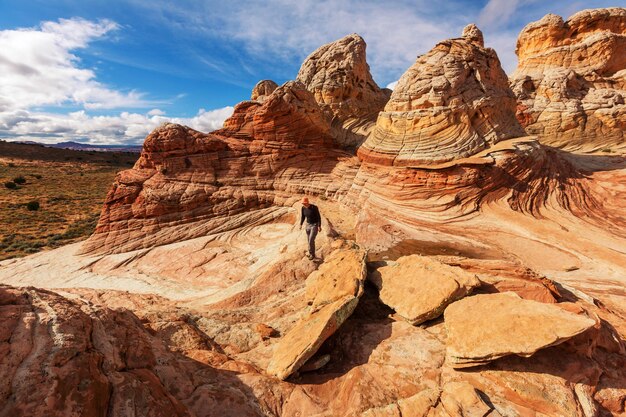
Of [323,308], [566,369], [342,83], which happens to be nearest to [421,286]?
[323,308]

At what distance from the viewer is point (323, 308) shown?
21.2 feet

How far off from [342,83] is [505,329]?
858 inches

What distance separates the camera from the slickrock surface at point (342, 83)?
22.8 m

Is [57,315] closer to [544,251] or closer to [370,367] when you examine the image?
[370,367]

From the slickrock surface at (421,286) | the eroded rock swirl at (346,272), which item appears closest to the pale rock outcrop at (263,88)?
the eroded rock swirl at (346,272)

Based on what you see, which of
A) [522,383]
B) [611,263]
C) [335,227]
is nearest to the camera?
[522,383]

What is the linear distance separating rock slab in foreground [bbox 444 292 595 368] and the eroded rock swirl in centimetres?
3

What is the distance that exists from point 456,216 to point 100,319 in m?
13.1

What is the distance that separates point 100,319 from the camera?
180 inches

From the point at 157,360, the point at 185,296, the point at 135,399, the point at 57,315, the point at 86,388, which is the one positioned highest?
the point at 57,315

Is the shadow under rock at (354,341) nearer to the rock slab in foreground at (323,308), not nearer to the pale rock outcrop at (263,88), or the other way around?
the rock slab in foreground at (323,308)

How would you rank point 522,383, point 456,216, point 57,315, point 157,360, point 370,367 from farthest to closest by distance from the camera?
point 456,216, point 370,367, point 157,360, point 522,383, point 57,315

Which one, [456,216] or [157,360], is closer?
[157,360]

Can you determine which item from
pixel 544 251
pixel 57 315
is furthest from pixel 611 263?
pixel 57 315
